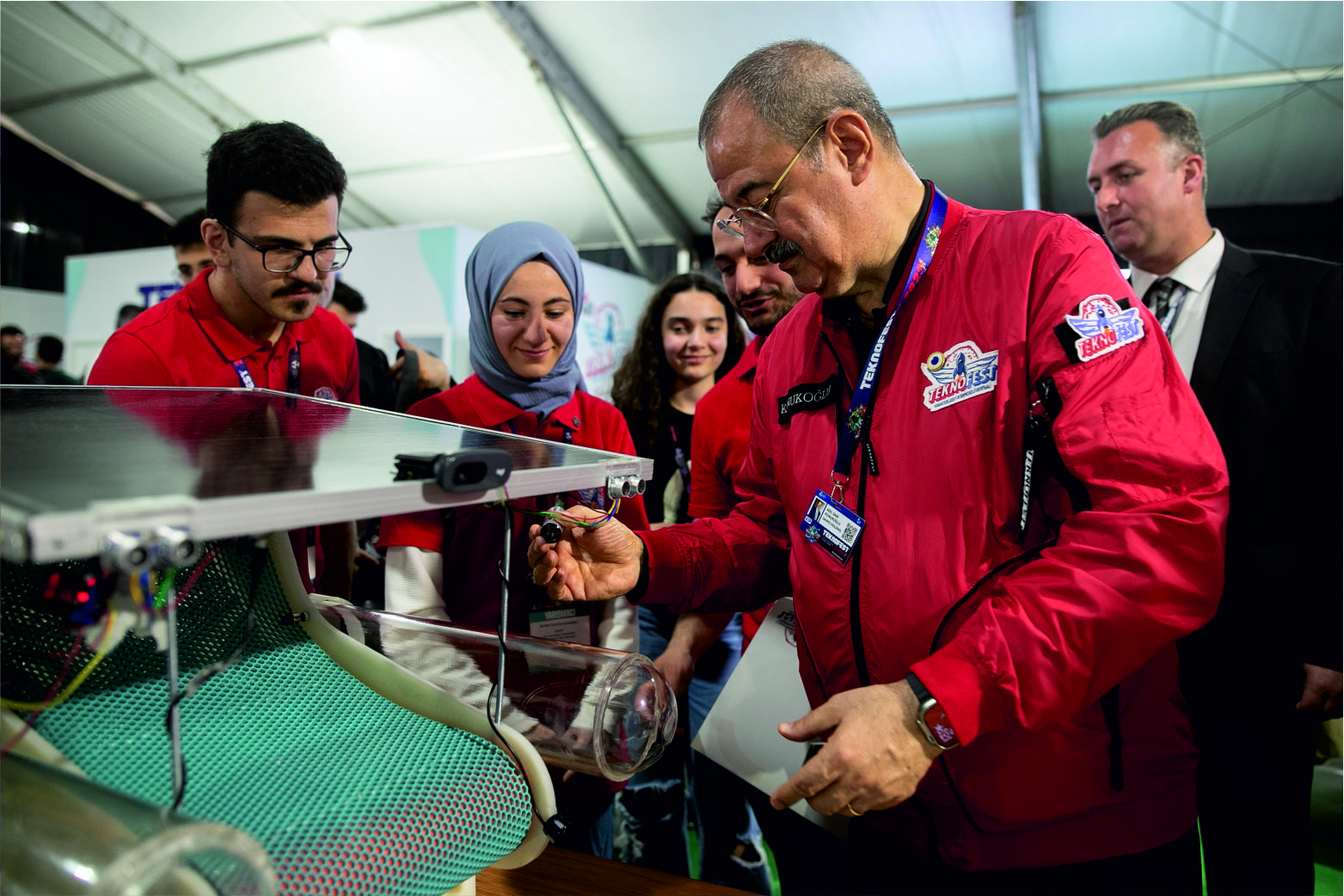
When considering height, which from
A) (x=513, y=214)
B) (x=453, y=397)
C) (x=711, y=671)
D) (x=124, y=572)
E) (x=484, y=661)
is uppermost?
(x=513, y=214)

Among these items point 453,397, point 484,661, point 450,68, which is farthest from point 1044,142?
point 484,661

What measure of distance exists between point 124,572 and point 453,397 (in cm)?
134

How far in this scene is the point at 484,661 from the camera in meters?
0.87

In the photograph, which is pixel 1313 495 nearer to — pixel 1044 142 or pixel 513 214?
pixel 1044 142

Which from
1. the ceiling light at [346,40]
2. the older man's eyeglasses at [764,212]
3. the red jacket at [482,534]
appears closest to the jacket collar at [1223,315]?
the older man's eyeglasses at [764,212]

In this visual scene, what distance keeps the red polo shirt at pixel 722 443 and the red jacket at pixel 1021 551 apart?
65cm

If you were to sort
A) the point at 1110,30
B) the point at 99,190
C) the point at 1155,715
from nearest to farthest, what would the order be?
the point at 1155,715 < the point at 1110,30 < the point at 99,190

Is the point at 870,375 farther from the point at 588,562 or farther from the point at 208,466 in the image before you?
the point at 208,466

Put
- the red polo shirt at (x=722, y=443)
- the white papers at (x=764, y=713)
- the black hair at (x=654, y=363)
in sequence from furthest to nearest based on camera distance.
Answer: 1. the black hair at (x=654, y=363)
2. the red polo shirt at (x=722, y=443)
3. the white papers at (x=764, y=713)

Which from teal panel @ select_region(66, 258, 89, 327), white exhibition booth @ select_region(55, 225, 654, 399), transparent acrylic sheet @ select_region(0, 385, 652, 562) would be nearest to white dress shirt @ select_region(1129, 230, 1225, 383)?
transparent acrylic sheet @ select_region(0, 385, 652, 562)

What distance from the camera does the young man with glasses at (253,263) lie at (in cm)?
149

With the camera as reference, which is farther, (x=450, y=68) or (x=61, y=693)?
(x=450, y=68)

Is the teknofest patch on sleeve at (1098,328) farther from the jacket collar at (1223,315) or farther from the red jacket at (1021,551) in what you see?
the jacket collar at (1223,315)

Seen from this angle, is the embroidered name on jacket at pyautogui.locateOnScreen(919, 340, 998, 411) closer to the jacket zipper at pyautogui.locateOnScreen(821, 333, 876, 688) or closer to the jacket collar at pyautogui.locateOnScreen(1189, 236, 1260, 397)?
the jacket zipper at pyautogui.locateOnScreen(821, 333, 876, 688)
